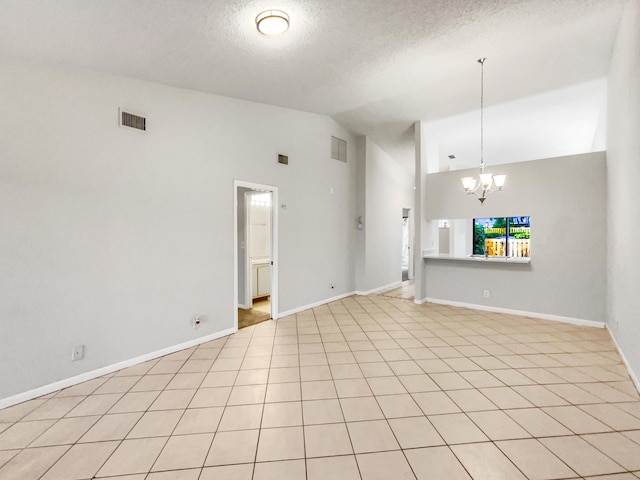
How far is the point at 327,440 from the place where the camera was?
188cm

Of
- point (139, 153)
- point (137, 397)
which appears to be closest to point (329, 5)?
point (139, 153)

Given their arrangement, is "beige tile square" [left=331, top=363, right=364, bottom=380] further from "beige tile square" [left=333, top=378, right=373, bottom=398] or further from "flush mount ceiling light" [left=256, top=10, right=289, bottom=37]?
"flush mount ceiling light" [left=256, top=10, right=289, bottom=37]

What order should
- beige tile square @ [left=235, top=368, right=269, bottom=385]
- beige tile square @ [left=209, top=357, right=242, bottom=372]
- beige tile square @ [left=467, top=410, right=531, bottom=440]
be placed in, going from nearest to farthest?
1. beige tile square @ [left=467, top=410, right=531, bottom=440]
2. beige tile square @ [left=235, top=368, right=269, bottom=385]
3. beige tile square @ [left=209, top=357, right=242, bottom=372]

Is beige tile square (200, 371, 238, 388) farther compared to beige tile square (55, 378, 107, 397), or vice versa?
beige tile square (200, 371, 238, 388)

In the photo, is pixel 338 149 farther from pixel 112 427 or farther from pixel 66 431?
pixel 66 431

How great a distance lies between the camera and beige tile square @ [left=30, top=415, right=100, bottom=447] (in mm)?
1880

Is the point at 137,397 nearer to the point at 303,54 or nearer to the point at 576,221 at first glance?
the point at 303,54

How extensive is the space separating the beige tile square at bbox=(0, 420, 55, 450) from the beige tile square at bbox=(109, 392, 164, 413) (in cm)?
39

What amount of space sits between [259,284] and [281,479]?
4.35 meters

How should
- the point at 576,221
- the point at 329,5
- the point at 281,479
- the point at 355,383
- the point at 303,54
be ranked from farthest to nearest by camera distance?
the point at 576,221
the point at 303,54
the point at 355,383
the point at 329,5
the point at 281,479

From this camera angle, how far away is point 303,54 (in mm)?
2980

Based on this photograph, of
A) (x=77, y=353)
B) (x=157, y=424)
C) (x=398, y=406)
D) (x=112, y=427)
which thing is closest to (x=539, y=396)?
(x=398, y=406)

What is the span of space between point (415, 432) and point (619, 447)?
120 centimetres

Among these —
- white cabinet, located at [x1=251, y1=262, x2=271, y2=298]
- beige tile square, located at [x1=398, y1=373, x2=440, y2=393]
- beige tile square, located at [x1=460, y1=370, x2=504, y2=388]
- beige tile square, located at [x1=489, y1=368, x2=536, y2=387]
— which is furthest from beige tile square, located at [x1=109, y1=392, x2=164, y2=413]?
white cabinet, located at [x1=251, y1=262, x2=271, y2=298]
